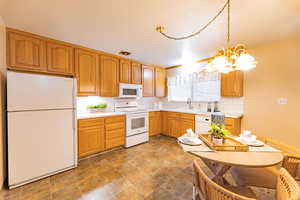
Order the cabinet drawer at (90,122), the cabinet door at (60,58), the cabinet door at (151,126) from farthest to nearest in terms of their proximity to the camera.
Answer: the cabinet door at (151,126) → the cabinet drawer at (90,122) → the cabinet door at (60,58)

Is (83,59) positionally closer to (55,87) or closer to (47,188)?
(55,87)

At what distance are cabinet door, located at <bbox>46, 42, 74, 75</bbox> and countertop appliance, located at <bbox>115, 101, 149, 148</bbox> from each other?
1560 millimetres

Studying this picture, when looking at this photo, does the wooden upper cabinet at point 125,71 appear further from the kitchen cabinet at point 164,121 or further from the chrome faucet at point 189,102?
the chrome faucet at point 189,102

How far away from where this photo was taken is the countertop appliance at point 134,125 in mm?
3428

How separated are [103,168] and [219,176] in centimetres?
196

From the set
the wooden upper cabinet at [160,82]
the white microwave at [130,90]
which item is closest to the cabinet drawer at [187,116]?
the wooden upper cabinet at [160,82]

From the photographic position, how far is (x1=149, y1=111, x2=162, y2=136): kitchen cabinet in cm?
419

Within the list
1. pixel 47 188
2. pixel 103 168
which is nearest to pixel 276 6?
pixel 103 168

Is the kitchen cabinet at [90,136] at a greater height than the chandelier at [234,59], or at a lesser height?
lesser

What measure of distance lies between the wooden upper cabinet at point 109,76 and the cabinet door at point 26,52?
45.6 inches

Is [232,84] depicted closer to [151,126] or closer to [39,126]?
[151,126]

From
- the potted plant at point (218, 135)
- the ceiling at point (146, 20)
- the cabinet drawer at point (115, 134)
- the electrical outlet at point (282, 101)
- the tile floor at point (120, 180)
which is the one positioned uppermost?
the ceiling at point (146, 20)

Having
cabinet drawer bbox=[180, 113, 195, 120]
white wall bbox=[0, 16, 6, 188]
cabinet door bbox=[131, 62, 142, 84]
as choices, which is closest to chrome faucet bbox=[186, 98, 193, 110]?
cabinet drawer bbox=[180, 113, 195, 120]

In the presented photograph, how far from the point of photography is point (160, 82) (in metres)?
4.78
